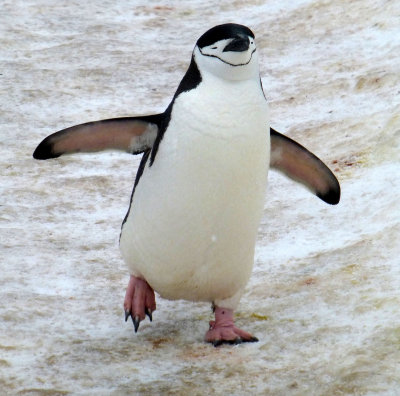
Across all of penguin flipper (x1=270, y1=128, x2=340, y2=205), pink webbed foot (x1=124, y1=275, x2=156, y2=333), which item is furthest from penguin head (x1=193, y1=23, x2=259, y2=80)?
pink webbed foot (x1=124, y1=275, x2=156, y2=333)

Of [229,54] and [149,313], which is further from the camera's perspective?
[149,313]

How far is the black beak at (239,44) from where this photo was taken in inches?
122

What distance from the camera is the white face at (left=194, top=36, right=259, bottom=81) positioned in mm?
3115

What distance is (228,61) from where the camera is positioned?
3.12 meters

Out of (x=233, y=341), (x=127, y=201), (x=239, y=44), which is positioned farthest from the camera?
(x=127, y=201)

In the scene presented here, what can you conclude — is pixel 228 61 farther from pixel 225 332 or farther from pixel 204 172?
pixel 225 332

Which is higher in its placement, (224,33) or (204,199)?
(224,33)

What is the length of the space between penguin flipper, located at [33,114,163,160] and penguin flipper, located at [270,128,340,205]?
484 mm

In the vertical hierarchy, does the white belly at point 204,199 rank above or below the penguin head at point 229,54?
below

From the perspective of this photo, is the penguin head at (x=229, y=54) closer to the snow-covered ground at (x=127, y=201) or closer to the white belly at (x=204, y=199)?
the white belly at (x=204, y=199)

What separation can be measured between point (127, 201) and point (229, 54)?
2027mm

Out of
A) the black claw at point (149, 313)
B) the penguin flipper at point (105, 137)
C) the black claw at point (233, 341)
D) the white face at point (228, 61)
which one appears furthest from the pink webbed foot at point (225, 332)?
the white face at point (228, 61)

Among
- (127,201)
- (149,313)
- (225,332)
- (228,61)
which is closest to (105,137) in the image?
(228,61)

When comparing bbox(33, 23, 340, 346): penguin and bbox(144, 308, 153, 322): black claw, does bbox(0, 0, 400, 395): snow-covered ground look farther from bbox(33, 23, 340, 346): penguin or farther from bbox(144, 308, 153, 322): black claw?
bbox(33, 23, 340, 346): penguin
